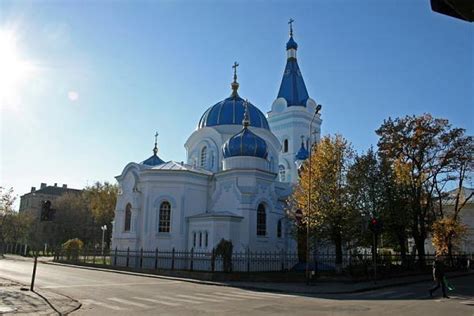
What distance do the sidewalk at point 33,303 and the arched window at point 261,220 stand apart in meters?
17.5

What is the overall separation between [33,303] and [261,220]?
20.2m

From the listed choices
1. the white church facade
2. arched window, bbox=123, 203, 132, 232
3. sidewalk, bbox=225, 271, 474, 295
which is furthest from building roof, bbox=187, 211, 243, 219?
sidewalk, bbox=225, 271, 474, 295

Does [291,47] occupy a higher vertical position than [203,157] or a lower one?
higher

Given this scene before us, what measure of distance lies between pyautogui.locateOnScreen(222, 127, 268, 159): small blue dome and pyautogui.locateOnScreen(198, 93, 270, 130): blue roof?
5953mm

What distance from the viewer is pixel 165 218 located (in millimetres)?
31719

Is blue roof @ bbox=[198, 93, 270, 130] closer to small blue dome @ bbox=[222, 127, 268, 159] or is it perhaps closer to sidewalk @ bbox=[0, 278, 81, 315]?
small blue dome @ bbox=[222, 127, 268, 159]

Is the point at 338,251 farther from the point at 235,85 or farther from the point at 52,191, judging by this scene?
the point at 52,191

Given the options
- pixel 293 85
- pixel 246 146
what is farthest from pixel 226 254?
pixel 293 85

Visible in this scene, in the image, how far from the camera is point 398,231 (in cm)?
3127

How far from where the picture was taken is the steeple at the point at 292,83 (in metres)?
52.8

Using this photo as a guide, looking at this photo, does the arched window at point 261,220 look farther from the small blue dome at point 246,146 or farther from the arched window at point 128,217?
the arched window at point 128,217

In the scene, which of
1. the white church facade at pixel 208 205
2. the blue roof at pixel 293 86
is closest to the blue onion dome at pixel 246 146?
the white church facade at pixel 208 205

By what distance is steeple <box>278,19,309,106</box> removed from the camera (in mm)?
52844

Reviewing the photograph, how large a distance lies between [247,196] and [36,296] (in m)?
17.5
